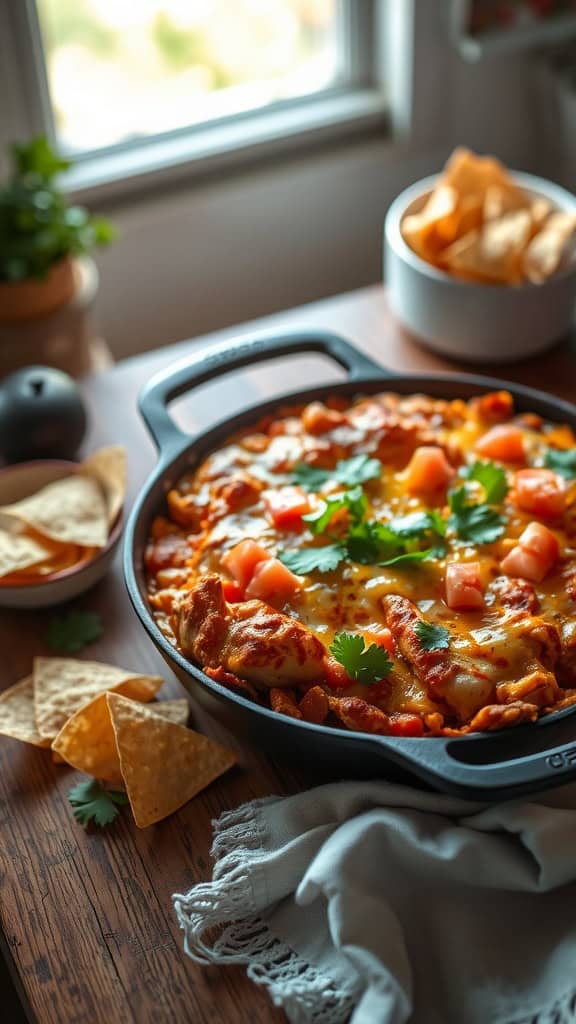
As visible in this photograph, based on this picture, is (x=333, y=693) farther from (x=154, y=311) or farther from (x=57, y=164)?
(x=154, y=311)

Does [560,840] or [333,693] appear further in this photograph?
[333,693]

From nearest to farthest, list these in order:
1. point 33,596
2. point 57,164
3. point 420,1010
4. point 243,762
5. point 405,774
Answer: point 420,1010, point 405,774, point 243,762, point 33,596, point 57,164

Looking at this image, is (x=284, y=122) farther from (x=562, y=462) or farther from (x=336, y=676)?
(x=336, y=676)

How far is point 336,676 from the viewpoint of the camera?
146 cm

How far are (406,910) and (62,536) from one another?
0.79 meters

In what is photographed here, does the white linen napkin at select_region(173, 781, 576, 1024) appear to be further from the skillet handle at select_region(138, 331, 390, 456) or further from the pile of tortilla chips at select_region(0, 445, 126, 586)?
the skillet handle at select_region(138, 331, 390, 456)

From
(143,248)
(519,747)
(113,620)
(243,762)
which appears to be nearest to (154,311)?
(143,248)

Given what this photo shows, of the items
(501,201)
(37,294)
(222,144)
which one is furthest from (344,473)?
(222,144)

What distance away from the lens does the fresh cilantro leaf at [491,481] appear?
1.71m

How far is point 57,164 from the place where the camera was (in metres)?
2.60

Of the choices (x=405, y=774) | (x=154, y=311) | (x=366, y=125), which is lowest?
(x=154, y=311)

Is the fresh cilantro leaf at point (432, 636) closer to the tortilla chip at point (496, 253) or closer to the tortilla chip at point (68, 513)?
the tortilla chip at point (68, 513)

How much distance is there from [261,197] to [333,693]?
216cm

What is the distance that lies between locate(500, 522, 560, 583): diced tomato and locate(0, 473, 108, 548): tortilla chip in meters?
0.64
